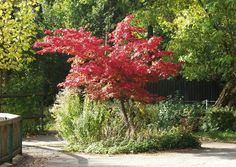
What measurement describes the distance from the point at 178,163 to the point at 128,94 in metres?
2.95

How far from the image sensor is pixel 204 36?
18.7 m

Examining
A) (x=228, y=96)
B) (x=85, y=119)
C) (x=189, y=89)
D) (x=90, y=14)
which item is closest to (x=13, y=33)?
(x=85, y=119)

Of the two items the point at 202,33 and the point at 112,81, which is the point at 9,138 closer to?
the point at 112,81

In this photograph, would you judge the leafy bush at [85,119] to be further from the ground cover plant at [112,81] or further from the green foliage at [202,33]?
the green foliage at [202,33]

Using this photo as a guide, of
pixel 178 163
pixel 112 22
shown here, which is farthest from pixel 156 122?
pixel 112 22

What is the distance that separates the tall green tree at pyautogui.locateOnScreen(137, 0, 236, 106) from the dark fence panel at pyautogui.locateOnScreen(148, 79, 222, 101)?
7360 millimetres

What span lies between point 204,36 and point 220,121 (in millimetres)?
3143

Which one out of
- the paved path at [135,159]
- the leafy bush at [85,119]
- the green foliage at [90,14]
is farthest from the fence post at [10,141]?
the green foliage at [90,14]

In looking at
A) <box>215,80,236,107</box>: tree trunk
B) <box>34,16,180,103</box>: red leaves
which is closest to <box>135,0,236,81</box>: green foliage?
<box>215,80,236,107</box>: tree trunk

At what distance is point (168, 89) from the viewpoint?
2861cm

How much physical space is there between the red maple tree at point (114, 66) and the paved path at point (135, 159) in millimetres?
1795

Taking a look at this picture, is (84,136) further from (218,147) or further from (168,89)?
(168,89)

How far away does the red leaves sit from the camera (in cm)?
1347

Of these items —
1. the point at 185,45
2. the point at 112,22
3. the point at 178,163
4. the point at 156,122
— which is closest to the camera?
the point at 178,163
